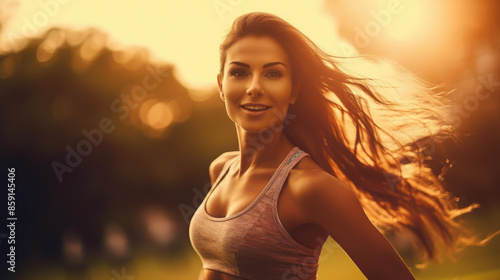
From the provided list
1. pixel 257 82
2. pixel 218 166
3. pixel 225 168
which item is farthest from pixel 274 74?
pixel 218 166

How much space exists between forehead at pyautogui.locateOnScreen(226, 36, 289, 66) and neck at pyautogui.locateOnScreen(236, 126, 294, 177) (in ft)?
0.76

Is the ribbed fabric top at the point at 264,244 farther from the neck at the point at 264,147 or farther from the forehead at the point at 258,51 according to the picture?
the forehead at the point at 258,51

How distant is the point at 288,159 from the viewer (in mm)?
1546

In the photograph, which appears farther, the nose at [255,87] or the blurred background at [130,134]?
the blurred background at [130,134]

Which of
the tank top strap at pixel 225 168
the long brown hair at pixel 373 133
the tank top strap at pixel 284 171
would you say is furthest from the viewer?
the tank top strap at pixel 225 168

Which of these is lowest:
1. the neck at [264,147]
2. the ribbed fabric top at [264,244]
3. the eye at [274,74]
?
the ribbed fabric top at [264,244]

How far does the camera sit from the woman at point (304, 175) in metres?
1.39

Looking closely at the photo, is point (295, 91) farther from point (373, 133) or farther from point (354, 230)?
point (354, 230)

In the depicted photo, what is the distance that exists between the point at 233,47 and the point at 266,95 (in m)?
0.20

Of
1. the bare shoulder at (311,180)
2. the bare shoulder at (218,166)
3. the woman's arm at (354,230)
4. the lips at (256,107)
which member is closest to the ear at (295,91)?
the lips at (256,107)

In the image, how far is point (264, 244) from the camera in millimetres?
1438

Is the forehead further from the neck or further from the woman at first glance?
the neck

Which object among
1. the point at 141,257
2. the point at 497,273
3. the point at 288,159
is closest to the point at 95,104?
the point at 141,257

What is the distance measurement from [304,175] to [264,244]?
237 millimetres
